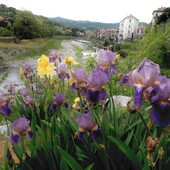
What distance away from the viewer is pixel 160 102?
1.18m

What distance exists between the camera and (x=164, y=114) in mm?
1165

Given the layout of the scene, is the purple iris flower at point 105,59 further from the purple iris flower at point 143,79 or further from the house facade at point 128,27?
the house facade at point 128,27

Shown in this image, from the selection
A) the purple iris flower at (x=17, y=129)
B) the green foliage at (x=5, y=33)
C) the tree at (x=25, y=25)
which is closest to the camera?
the purple iris flower at (x=17, y=129)

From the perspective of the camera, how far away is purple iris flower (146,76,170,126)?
1.16 metres

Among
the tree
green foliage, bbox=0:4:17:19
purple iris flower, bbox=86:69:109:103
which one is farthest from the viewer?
green foliage, bbox=0:4:17:19

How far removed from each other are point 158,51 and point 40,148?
6.96 meters

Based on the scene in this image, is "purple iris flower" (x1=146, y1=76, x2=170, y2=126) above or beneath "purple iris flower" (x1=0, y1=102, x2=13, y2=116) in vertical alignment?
above

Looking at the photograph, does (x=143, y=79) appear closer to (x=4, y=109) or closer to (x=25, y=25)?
(x=4, y=109)

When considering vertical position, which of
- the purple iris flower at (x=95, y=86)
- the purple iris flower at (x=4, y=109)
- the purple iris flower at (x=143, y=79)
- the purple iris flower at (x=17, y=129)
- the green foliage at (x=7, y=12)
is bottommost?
the purple iris flower at (x=17, y=129)

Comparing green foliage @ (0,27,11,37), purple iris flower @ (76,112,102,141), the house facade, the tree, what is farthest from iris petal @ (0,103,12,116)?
the house facade

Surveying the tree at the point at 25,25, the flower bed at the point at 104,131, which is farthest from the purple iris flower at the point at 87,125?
the tree at the point at 25,25

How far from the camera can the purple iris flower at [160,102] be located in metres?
A: 1.16

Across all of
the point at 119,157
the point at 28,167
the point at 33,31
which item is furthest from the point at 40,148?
the point at 33,31

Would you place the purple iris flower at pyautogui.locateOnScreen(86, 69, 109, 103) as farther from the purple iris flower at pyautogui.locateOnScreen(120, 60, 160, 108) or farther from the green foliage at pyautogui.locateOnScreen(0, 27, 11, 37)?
the green foliage at pyautogui.locateOnScreen(0, 27, 11, 37)
